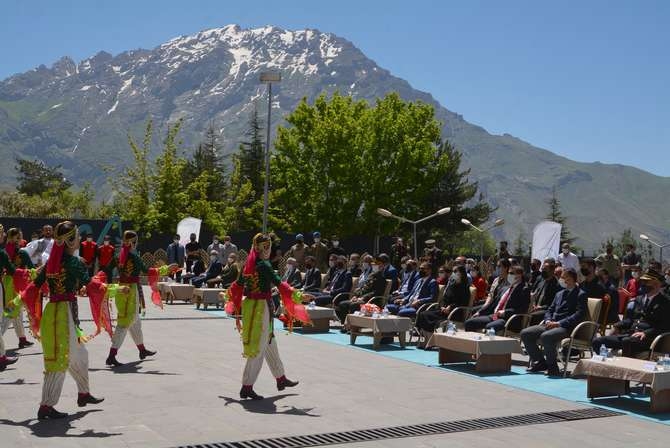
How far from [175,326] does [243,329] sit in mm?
8028

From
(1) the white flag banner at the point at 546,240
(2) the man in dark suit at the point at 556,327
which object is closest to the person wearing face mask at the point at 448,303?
(2) the man in dark suit at the point at 556,327

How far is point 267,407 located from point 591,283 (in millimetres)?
5806

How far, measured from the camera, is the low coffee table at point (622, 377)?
9156mm

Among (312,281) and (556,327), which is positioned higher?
(312,281)

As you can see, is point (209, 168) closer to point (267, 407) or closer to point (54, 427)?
point (267, 407)

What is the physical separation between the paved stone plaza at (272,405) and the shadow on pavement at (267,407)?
0.04ft

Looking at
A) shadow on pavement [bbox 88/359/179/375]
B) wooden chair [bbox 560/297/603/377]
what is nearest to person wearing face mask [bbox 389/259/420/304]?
wooden chair [bbox 560/297/603/377]

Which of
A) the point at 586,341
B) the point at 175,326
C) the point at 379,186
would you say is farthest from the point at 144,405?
the point at 379,186

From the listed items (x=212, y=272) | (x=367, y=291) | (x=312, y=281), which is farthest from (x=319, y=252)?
(x=367, y=291)

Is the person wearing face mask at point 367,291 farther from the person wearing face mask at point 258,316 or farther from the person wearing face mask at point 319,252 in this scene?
the person wearing face mask at point 319,252

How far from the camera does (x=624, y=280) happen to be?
874 inches

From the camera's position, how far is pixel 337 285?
59.1ft

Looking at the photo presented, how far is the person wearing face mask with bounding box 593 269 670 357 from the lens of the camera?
1073cm

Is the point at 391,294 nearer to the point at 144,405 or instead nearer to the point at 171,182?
the point at 144,405
